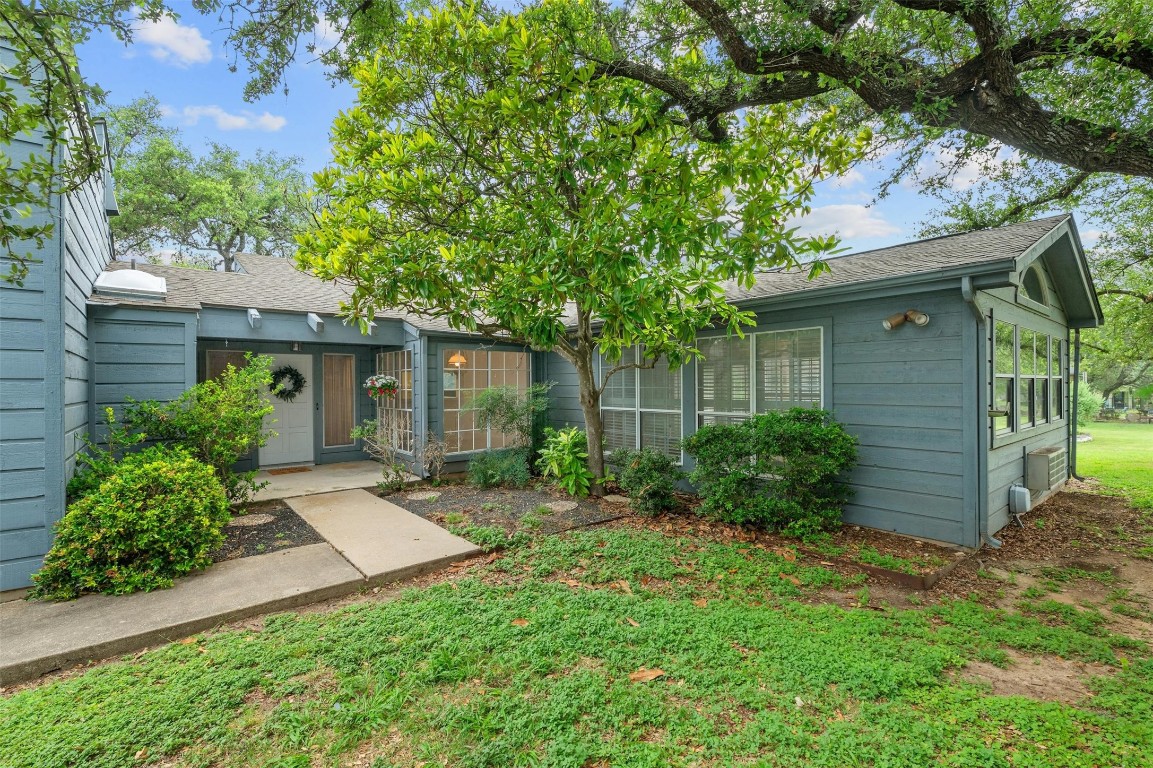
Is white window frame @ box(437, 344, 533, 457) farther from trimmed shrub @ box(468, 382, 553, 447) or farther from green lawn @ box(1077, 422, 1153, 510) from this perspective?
green lawn @ box(1077, 422, 1153, 510)

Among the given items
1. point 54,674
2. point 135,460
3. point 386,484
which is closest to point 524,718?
point 54,674

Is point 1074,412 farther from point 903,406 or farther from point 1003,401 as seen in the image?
point 903,406

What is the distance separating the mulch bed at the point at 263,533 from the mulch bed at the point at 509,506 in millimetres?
1199

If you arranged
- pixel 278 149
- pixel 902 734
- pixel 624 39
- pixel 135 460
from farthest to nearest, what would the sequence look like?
pixel 278 149
pixel 624 39
pixel 135 460
pixel 902 734

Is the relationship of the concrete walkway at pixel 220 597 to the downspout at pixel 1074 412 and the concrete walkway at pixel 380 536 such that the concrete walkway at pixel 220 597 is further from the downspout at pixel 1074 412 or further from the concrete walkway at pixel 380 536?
the downspout at pixel 1074 412

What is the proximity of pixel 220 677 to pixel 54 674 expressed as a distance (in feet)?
3.54

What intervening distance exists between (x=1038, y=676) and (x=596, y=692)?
2.52 m

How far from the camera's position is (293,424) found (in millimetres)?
9125

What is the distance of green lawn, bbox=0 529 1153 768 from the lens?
7.03 ft

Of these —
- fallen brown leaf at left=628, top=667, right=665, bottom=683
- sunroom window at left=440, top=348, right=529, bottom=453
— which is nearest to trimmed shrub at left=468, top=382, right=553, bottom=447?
sunroom window at left=440, top=348, right=529, bottom=453

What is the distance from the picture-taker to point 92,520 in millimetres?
3691

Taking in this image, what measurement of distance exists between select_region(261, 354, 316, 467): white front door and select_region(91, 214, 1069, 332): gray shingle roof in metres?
1.43

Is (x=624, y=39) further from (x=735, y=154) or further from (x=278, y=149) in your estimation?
(x=278, y=149)

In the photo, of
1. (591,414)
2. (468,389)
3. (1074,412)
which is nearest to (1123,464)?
(1074,412)
